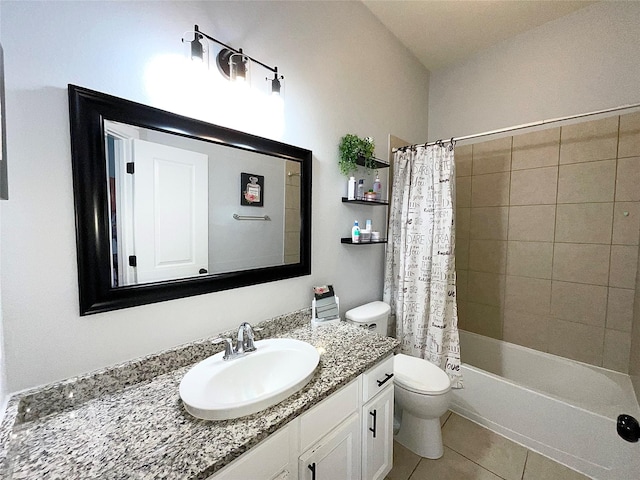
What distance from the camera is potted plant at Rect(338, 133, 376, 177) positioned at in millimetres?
1719

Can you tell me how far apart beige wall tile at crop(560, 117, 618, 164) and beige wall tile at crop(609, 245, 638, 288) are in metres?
0.66

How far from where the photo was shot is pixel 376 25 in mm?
1984

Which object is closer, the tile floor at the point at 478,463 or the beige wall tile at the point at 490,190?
the tile floor at the point at 478,463

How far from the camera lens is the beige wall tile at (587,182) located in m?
1.86

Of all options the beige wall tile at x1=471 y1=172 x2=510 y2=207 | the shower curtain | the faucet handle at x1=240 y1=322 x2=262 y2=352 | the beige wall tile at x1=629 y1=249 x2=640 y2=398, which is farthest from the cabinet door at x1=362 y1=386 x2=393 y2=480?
the beige wall tile at x1=471 y1=172 x2=510 y2=207

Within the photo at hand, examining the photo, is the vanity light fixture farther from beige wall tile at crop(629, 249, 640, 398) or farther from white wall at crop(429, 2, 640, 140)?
beige wall tile at crop(629, 249, 640, 398)

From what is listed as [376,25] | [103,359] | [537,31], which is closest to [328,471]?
[103,359]

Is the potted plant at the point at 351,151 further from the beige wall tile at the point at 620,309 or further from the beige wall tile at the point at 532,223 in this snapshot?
the beige wall tile at the point at 620,309

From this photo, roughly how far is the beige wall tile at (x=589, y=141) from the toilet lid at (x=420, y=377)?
188 cm

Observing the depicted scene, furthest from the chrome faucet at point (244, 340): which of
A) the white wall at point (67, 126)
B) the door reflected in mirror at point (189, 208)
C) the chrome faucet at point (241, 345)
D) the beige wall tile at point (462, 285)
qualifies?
the beige wall tile at point (462, 285)

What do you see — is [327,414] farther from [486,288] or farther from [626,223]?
[626,223]

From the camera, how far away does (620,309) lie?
6.00 ft

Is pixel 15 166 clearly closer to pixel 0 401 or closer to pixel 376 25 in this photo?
pixel 0 401

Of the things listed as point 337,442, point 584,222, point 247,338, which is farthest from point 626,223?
point 247,338
